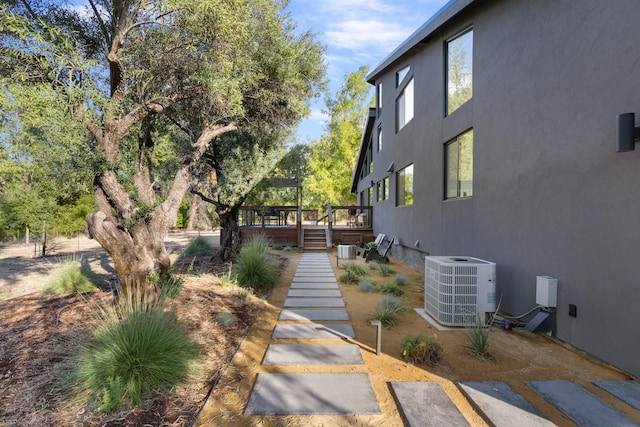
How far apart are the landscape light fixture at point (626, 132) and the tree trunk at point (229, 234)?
28.0 ft

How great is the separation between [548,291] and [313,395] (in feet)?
10.6

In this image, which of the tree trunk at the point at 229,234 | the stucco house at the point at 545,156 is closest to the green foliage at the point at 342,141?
the tree trunk at the point at 229,234

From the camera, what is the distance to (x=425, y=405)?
2.50 m

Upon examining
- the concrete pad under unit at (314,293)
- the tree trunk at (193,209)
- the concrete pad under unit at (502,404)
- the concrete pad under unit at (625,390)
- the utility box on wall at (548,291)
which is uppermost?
the tree trunk at (193,209)

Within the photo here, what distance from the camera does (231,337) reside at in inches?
153

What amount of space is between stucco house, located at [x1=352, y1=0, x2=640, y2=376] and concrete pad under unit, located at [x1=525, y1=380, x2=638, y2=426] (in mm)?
724

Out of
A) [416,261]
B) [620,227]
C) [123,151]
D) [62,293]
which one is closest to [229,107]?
[123,151]

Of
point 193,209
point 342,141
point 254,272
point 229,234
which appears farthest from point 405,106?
point 193,209

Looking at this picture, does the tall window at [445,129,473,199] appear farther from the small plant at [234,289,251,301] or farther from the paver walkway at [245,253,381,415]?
the small plant at [234,289,251,301]

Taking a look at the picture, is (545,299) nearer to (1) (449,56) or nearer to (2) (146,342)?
(2) (146,342)

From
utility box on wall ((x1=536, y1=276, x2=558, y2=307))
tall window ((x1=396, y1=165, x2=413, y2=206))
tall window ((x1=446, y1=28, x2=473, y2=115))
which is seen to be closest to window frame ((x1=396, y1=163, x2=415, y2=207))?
tall window ((x1=396, y1=165, x2=413, y2=206))

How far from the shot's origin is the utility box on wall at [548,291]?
3.75 m

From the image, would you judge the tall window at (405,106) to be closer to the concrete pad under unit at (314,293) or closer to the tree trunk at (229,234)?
the concrete pad under unit at (314,293)

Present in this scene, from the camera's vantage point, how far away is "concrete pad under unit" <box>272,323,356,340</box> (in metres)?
3.95
